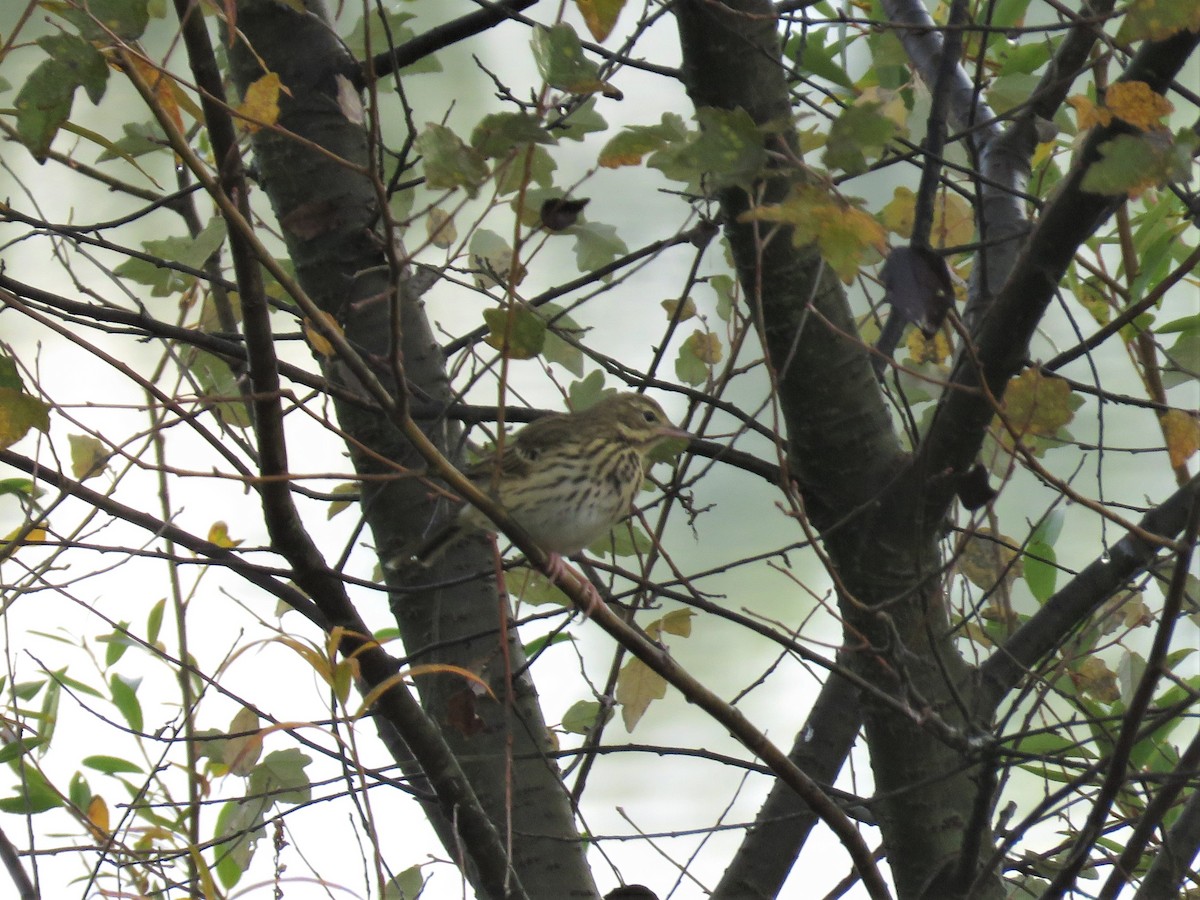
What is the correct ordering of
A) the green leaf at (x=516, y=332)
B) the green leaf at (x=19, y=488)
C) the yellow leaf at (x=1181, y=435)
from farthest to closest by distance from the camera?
the green leaf at (x=19, y=488) → the yellow leaf at (x=1181, y=435) → the green leaf at (x=516, y=332)

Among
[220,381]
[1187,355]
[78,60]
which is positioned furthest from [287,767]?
[1187,355]

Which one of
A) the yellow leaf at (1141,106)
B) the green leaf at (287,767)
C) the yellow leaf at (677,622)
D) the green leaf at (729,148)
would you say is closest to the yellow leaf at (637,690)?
the yellow leaf at (677,622)

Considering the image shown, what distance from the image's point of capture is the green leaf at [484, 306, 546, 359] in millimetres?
1409

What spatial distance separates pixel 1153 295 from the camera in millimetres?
1629

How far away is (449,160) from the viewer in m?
1.32

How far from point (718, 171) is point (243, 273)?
55 cm

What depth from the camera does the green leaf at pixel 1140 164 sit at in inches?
48.9

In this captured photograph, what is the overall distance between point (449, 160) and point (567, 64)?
0.15 metres

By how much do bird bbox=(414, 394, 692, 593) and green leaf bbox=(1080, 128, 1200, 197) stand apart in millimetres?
1280

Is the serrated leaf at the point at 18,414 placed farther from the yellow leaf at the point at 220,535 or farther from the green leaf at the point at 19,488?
the yellow leaf at the point at 220,535

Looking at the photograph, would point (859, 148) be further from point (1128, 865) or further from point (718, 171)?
point (1128, 865)

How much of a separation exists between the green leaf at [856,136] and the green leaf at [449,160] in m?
0.35

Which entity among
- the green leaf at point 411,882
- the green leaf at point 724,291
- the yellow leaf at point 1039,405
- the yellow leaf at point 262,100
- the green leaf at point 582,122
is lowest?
the green leaf at point 411,882

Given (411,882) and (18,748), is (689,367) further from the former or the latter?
(18,748)
